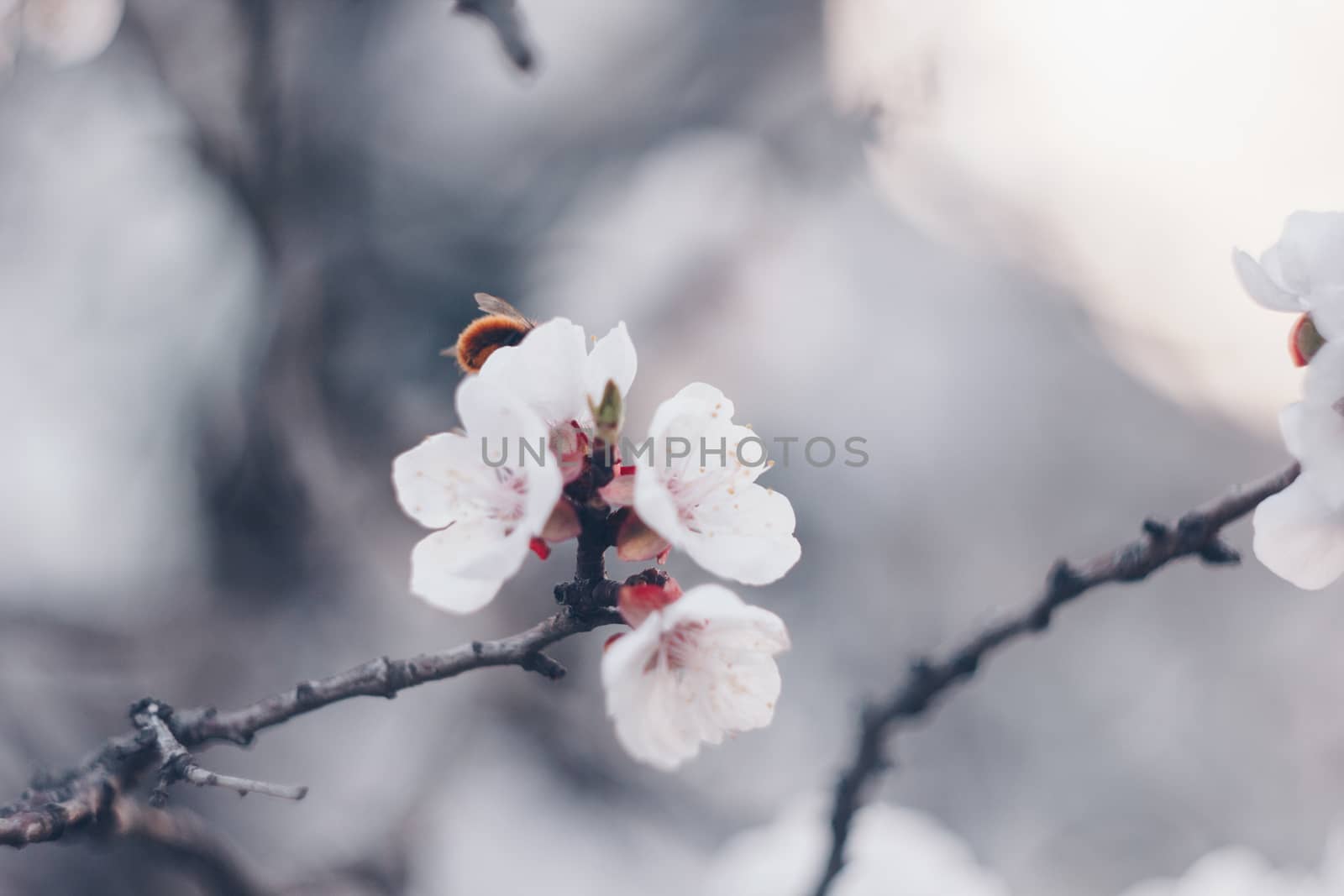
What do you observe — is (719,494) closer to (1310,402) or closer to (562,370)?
(562,370)

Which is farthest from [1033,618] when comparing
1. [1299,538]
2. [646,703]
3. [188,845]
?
[188,845]

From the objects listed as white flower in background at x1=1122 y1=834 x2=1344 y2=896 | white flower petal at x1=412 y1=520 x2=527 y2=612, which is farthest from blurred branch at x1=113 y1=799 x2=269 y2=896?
white flower in background at x1=1122 y1=834 x2=1344 y2=896

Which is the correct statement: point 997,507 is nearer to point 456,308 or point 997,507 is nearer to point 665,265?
point 665,265

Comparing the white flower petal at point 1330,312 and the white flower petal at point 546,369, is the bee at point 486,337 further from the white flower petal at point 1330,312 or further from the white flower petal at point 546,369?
the white flower petal at point 1330,312

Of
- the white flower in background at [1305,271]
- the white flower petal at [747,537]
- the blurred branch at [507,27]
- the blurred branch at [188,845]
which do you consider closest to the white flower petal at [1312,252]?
Result: the white flower in background at [1305,271]

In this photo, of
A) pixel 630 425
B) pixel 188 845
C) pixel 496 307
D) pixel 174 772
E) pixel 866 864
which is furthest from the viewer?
pixel 630 425

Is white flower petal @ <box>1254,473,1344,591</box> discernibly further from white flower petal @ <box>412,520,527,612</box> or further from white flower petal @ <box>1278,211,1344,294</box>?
white flower petal @ <box>412,520,527,612</box>

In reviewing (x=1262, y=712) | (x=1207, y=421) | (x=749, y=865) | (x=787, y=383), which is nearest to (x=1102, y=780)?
(x=1262, y=712)
